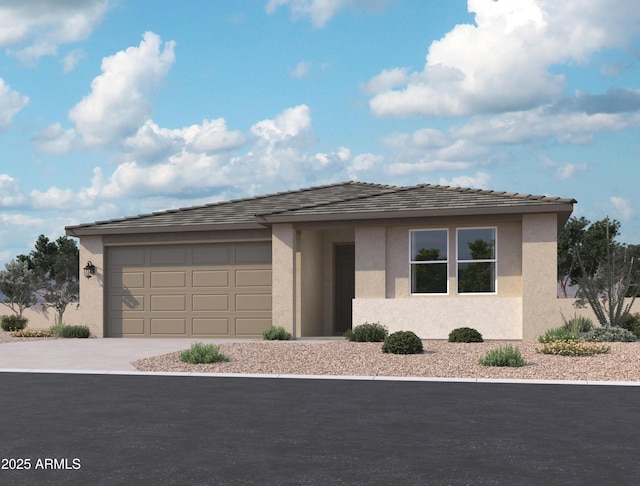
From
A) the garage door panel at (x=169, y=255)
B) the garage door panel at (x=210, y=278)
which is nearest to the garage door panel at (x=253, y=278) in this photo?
the garage door panel at (x=210, y=278)

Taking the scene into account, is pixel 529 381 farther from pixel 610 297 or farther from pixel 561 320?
pixel 610 297

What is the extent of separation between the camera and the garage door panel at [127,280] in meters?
25.3

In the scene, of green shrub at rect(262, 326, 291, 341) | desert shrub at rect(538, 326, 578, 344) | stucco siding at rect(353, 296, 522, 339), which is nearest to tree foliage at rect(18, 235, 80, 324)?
green shrub at rect(262, 326, 291, 341)

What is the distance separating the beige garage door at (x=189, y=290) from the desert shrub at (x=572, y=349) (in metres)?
9.75

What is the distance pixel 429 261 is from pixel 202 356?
29.2 feet

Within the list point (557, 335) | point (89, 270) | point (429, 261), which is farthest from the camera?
point (89, 270)

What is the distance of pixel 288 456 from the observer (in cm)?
737

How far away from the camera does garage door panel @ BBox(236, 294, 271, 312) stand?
2391 centimetres

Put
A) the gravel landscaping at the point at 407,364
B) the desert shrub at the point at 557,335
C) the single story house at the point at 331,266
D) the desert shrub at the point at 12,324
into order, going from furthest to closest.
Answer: the desert shrub at the point at 12,324, the single story house at the point at 331,266, the desert shrub at the point at 557,335, the gravel landscaping at the point at 407,364

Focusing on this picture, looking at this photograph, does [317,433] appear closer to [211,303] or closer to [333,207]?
[333,207]

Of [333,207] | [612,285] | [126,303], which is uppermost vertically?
[333,207]

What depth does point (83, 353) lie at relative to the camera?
18766 mm

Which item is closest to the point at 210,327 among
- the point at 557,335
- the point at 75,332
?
the point at 75,332

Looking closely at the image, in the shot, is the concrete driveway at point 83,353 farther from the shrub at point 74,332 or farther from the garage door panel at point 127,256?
the garage door panel at point 127,256
